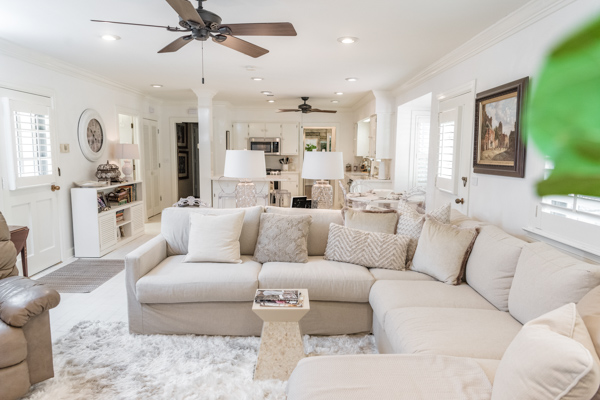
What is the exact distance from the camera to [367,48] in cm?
379

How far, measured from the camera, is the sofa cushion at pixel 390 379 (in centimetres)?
144

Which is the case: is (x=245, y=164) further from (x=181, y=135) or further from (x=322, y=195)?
(x=181, y=135)

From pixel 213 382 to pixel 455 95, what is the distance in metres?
3.47

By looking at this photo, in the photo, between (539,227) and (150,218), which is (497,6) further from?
(150,218)

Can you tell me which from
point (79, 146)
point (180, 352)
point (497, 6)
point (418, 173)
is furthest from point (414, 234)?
point (79, 146)

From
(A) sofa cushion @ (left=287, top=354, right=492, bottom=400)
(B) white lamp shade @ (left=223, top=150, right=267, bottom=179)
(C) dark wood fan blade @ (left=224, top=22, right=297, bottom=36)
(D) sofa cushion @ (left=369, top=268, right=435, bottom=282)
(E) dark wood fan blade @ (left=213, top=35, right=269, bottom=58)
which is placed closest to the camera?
(A) sofa cushion @ (left=287, top=354, right=492, bottom=400)

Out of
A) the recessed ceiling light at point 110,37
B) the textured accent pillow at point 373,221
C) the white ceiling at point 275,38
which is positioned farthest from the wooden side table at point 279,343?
the recessed ceiling light at point 110,37

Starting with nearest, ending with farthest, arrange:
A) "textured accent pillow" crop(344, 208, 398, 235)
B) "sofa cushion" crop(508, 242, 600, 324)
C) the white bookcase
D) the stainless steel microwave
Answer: "sofa cushion" crop(508, 242, 600, 324) < "textured accent pillow" crop(344, 208, 398, 235) < the white bookcase < the stainless steel microwave

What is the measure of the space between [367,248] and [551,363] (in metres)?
1.89

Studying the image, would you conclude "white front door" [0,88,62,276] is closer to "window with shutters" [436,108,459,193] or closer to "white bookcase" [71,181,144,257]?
"white bookcase" [71,181,144,257]

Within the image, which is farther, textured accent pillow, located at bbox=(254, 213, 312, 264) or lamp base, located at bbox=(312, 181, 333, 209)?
lamp base, located at bbox=(312, 181, 333, 209)

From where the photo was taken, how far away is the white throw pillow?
9.89 ft

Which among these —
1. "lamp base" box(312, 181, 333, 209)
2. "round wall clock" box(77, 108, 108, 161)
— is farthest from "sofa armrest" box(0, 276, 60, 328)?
"round wall clock" box(77, 108, 108, 161)

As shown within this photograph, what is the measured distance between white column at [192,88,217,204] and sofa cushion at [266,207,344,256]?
359cm
